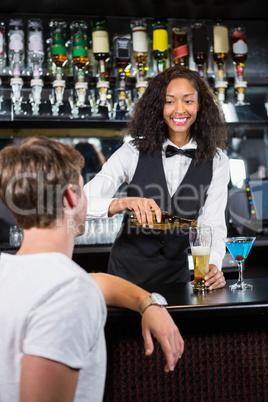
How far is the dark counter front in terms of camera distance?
4.78ft

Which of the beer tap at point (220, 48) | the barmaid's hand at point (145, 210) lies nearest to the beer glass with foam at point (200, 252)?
the barmaid's hand at point (145, 210)

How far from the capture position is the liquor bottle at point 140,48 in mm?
3414

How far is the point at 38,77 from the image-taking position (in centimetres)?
327

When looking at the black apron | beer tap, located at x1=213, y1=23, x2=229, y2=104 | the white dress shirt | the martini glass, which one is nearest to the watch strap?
the martini glass

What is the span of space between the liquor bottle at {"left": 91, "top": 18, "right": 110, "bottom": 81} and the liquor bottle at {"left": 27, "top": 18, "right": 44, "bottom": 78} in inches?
12.6

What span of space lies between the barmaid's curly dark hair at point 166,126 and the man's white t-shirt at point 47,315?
1467 mm

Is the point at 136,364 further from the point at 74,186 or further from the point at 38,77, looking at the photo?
the point at 38,77

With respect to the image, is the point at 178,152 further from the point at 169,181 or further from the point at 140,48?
the point at 140,48

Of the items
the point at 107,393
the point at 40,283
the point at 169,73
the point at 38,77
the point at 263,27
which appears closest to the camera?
the point at 40,283

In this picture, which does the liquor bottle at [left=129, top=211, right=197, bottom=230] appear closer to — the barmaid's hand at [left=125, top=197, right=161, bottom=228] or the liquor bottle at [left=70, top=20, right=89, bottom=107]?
the barmaid's hand at [left=125, top=197, right=161, bottom=228]

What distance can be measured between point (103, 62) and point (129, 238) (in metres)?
1.49

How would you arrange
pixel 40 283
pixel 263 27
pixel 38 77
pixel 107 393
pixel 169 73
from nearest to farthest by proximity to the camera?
pixel 40 283, pixel 107 393, pixel 169 73, pixel 38 77, pixel 263 27

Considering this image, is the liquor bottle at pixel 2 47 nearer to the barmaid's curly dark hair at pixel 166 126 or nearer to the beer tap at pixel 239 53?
the barmaid's curly dark hair at pixel 166 126

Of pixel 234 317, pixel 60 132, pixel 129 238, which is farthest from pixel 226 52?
pixel 234 317
